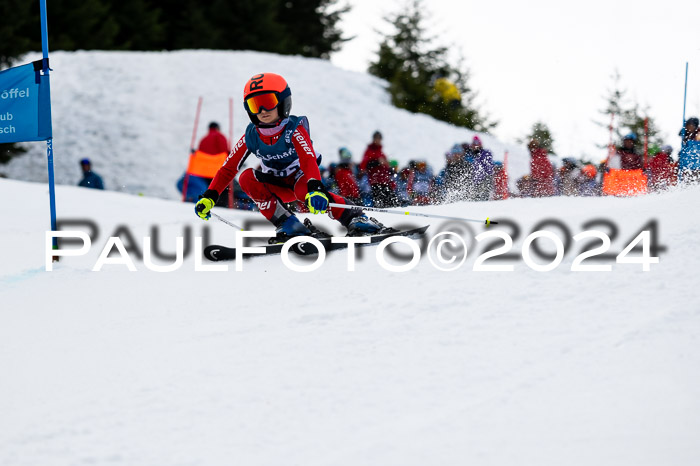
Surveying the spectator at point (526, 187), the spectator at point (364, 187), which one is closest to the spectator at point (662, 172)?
the spectator at point (526, 187)

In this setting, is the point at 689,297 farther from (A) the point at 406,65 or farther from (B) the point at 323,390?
(A) the point at 406,65

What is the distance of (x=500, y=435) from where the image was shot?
310 centimetres

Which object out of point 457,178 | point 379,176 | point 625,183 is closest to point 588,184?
point 625,183

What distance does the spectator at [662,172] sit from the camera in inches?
411

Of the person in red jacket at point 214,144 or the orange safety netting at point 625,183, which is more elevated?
the person in red jacket at point 214,144

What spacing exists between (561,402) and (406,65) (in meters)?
33.3

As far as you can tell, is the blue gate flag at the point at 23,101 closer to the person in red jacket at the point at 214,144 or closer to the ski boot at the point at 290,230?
the ski boot at the point at 290,230

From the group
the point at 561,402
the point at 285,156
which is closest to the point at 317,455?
the point at 561,402

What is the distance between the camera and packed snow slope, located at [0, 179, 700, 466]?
3.11 metres

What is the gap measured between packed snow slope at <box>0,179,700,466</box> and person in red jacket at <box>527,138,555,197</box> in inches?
268

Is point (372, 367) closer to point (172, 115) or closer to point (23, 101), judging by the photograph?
point (23, 101)

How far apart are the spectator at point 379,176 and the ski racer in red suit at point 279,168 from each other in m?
5.01

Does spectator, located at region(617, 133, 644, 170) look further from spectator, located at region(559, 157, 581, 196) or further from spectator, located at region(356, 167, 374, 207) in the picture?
spectator, located at region(356, 167, 374, 207)

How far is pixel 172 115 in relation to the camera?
23406 millimetres
